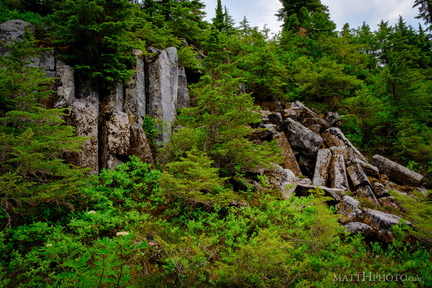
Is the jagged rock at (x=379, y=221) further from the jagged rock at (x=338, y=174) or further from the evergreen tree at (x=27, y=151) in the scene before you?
the evergreen tree at (x=27, y=151)

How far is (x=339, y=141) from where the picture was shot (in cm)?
1207

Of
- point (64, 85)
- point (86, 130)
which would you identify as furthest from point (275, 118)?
point (64, 85)

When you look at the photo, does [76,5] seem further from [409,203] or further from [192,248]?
[409,203]

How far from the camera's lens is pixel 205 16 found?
69.5ft

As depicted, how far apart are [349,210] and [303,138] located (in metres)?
5.48

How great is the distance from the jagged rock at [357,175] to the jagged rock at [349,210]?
9.70ft

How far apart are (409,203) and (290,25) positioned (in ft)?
84.6

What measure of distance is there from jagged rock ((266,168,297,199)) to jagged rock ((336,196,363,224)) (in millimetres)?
1742

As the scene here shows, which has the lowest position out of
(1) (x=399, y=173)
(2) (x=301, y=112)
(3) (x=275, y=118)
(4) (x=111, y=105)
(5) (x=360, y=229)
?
(5) (x=360, y=229)

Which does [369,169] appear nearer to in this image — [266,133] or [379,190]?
[379,190]

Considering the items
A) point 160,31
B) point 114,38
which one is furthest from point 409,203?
point 160,31

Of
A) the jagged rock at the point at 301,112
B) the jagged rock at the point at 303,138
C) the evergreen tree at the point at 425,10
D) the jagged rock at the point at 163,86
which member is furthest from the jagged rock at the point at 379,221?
the evergreen tree at the point at 425,10

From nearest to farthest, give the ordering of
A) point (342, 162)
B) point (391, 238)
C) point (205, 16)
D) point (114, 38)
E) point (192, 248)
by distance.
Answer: point (192, 248), point (391, 238), point (114, 38), point (342, 162), point (205, 16)

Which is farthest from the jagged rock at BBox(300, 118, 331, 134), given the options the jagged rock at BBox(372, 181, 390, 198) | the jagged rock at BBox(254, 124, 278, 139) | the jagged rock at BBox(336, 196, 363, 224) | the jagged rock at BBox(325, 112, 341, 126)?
the jagged rock at BBox(336, 196, 363, 224)
